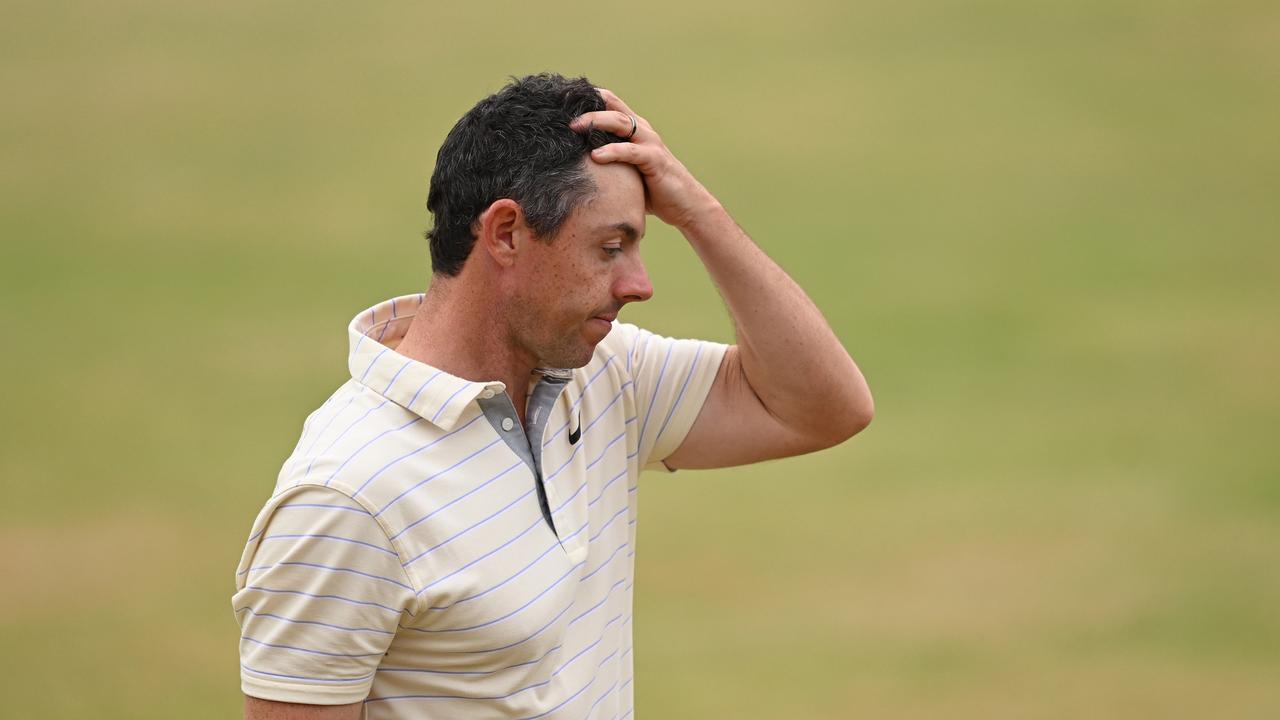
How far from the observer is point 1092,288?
470 centimetres

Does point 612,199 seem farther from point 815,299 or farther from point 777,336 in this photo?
point 815,299

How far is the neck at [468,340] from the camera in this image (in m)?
1.46

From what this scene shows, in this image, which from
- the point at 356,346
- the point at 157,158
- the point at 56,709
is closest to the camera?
the point at 356,346

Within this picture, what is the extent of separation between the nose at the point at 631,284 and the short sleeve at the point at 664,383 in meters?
0.19

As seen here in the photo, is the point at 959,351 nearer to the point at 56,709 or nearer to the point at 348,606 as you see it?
the point at 56,709

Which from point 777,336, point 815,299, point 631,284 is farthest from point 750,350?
point 815,299

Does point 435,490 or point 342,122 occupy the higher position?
point 342,122

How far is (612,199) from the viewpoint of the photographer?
146 cm

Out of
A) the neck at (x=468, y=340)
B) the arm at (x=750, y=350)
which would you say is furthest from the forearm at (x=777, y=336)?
the neck at (x=468, y=340)

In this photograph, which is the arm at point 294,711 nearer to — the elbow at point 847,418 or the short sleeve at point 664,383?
the short sleeve at point 664,383

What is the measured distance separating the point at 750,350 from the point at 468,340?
1.12 ft

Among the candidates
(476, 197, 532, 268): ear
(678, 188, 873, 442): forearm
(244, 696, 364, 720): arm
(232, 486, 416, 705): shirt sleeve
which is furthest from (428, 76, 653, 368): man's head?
(244, 696, 364, 720): arm

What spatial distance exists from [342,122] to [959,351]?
2156 millimetres

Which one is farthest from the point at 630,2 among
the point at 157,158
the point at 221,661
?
the point at 221,661
